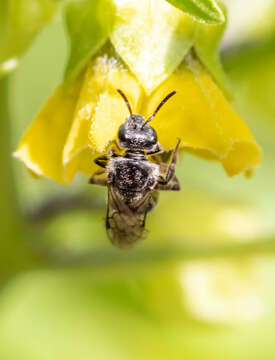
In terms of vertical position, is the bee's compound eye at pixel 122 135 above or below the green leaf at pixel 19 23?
below

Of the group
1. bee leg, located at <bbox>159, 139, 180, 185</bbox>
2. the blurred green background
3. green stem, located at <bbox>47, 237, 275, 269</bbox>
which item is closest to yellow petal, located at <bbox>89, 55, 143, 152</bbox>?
bee leg, located at <bbox>159, 139, 180, 185</bbox>

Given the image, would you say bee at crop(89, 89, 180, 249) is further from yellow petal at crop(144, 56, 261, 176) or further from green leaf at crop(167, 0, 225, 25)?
green leaf at crop(167, 0, 225, 25)

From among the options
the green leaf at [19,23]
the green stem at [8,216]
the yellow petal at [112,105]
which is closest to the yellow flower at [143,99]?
the yellow petal at [112,105]

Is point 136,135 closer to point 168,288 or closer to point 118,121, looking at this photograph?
point 118,121

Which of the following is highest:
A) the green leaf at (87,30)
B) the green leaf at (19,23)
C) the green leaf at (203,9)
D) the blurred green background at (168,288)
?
the green leaf at (19,23)

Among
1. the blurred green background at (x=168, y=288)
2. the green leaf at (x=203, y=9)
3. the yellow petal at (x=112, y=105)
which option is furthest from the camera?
the blurred green background at (x=168, y=288)

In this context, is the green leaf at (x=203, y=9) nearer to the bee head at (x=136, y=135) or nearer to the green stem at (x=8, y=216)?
the bee head at (x=136, y=135)

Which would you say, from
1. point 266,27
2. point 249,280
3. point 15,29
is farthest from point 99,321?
point 15,29
